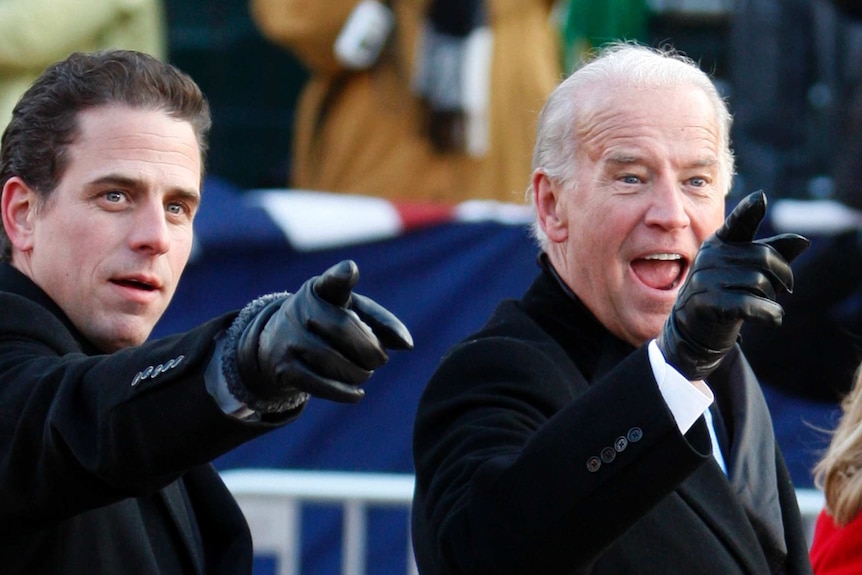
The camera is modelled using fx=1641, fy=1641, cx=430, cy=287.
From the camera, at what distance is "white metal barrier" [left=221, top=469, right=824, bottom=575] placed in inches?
186

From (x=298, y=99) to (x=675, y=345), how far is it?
700 cm

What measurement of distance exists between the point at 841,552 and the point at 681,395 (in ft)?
3.32

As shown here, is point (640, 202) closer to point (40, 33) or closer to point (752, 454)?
point (752, 454)

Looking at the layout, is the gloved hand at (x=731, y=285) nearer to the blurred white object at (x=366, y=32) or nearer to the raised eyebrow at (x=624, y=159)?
the raised eyebrow at (x=624, y=159)

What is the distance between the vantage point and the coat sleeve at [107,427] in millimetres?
2143

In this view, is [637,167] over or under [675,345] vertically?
over

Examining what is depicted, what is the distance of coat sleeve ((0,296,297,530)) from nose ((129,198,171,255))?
0.35 meters

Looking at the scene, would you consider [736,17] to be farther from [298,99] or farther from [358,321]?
[358,321]

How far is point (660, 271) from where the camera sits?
284 centimetres

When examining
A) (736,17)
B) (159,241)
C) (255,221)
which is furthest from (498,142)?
(159,241)

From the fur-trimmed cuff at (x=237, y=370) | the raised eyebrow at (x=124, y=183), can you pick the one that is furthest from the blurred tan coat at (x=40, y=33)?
the fur-trimmed cuff at (x=237, y=370)

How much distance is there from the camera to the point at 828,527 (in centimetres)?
332

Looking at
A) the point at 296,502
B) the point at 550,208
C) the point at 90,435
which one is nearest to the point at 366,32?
the point at 296,502

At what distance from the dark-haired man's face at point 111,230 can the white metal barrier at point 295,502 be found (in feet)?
6.71
